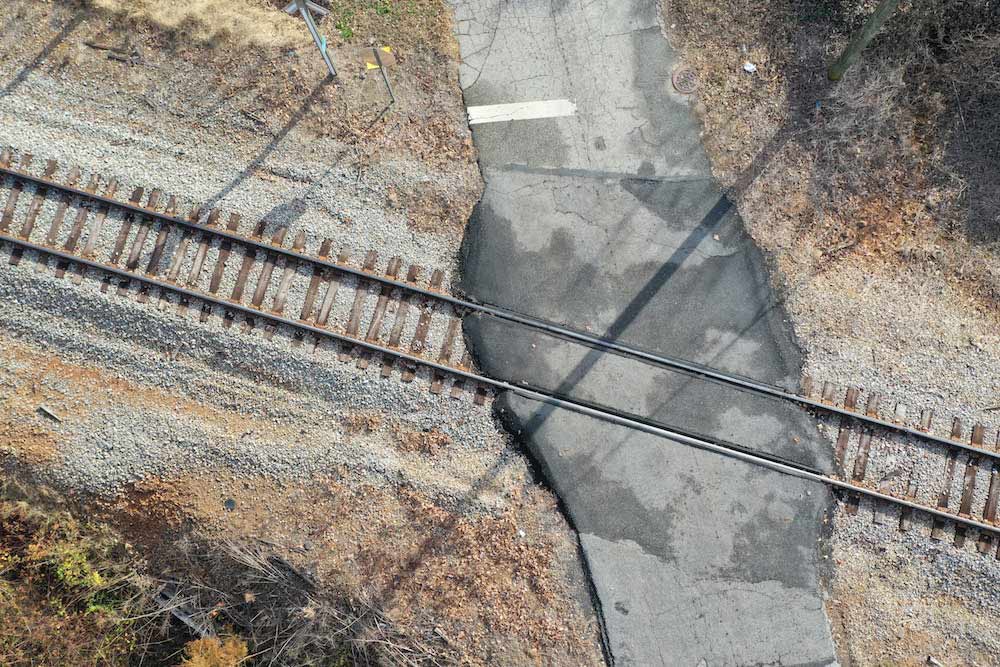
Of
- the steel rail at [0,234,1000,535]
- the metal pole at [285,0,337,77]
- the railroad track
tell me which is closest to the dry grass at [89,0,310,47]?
the metal pole at [285,0,337,77]

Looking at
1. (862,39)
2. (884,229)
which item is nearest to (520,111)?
(862,39)

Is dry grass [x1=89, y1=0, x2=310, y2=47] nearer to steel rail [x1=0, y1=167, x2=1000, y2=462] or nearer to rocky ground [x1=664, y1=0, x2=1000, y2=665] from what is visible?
steel rail [x1=0, y1=167, x2=1000, y2=462]

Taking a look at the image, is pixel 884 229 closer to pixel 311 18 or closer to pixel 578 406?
pixel 578 406

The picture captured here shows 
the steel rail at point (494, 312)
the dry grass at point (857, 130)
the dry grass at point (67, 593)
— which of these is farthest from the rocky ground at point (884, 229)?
the dry grass at point (67, 593)

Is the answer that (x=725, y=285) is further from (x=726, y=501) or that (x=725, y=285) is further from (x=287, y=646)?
(x=287, y=646)

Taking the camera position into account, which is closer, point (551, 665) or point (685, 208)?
point (551, 665)

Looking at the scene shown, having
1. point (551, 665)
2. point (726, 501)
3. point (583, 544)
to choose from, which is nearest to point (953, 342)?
point (726, 501)

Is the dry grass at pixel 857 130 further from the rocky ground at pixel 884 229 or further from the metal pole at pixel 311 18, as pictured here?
the metal pole at pixel 311 18
